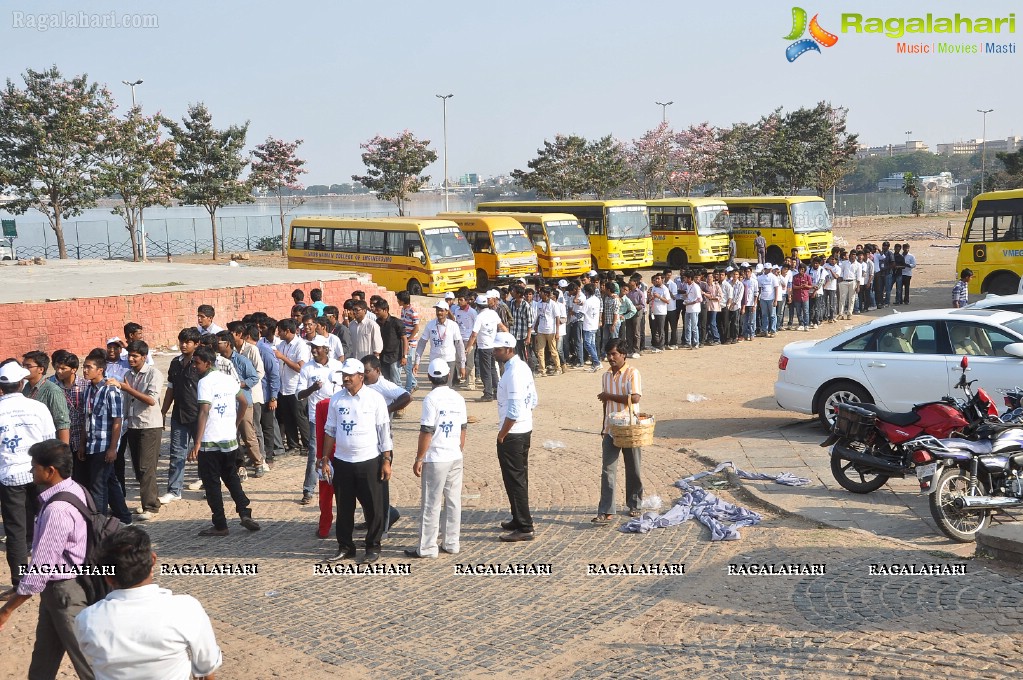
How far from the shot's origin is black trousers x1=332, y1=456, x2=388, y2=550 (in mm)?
7590

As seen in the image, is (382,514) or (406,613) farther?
(382,514)

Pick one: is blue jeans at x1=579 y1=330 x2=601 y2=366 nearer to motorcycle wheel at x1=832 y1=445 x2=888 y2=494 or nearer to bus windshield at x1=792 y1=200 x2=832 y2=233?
motorcycle wheel at x1=832 y1=445 x2=888 y2=494

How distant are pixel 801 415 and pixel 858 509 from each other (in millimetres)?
4704

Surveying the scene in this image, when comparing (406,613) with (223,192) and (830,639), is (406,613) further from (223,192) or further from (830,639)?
(223,192)

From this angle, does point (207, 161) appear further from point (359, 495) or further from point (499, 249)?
point (359, 495)

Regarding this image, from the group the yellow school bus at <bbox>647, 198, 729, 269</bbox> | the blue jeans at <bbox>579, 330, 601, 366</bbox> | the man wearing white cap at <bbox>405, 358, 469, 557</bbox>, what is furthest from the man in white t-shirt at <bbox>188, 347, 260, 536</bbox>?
the yellow school bus at <bbox>647, 198, 729, 269</bbox>

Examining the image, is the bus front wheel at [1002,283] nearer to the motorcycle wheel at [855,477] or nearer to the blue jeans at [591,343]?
the blue jeans at [591,343]

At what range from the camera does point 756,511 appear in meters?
8.78

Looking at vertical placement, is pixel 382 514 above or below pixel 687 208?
below

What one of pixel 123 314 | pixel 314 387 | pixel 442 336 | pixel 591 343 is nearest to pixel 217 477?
pixel 314 387

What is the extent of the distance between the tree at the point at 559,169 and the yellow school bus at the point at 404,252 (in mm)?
23780

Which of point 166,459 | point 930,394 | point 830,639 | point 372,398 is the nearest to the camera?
point 830,639

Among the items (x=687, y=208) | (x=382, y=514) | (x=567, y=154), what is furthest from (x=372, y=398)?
(x=567, y=154)

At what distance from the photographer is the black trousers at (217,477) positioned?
27.1 ft
